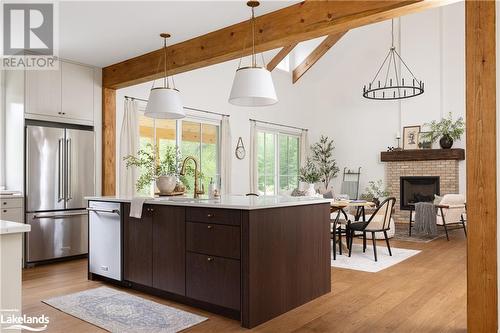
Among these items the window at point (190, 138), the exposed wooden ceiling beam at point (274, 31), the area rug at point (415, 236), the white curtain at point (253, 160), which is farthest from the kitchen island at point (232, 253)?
the white curtain at point (253, 160)

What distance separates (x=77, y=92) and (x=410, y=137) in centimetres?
681

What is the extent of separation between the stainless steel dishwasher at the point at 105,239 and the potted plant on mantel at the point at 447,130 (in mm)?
6952

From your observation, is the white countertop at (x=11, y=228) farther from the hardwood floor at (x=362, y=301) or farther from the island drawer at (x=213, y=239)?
the island drawer at (x=213, y=239)

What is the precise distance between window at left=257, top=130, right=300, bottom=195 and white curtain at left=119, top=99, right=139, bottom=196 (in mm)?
3210

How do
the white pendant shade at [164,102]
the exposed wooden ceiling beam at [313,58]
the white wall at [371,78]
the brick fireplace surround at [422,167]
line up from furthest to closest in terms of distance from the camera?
the exposed wooden ceiling beam at [313,58], the white wall at [371,78], the brick fireplace surround at [422,167], the white pendant shade at [164,102]

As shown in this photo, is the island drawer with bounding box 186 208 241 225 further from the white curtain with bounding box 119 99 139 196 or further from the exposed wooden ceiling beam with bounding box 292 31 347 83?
the exposed wooden ceiling beam with bounding box 292 31 347 83

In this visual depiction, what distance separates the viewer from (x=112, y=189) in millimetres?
5609

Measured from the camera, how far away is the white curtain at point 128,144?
5891mm

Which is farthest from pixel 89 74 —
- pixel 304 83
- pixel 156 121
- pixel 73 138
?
pixel 304 83

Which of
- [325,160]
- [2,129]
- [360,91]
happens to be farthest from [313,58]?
[2,129]

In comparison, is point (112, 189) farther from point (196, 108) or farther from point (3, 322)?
point (3, 322)

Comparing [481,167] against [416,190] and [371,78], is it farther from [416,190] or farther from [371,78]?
[371,78]

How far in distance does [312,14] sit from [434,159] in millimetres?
6070

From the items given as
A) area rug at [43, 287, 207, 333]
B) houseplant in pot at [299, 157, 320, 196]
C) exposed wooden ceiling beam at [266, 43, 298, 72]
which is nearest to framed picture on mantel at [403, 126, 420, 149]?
houseplant in pot at [299, 157, 320, 196]
